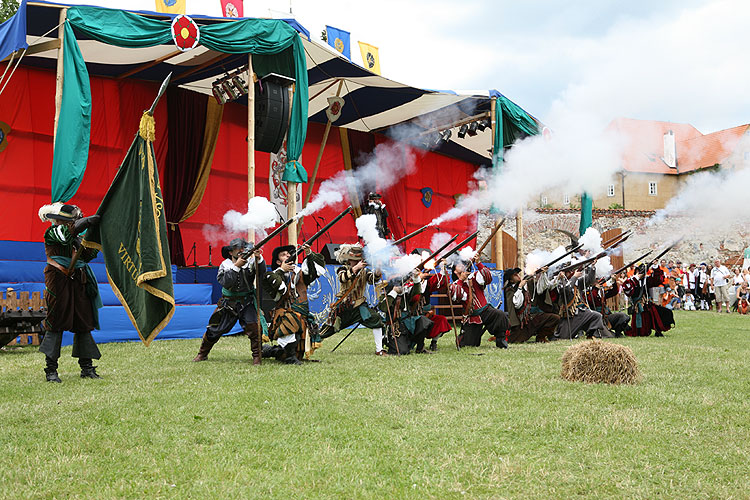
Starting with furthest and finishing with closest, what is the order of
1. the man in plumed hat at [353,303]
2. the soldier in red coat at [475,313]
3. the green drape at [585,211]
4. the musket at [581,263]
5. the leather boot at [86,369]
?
the green drape at [585,211] < the musket at [581,263] < the soldier in red coat at [475,313] < the man in plumed hat at [353,303] < the leather boot at [86,369]

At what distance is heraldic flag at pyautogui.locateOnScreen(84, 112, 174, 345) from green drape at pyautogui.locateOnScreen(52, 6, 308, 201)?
16.2 ft

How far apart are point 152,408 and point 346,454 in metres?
1.83

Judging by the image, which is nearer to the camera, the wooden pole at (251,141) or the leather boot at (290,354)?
the leather boot at (290,354)

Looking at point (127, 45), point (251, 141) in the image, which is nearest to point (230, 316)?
point (251, 141)

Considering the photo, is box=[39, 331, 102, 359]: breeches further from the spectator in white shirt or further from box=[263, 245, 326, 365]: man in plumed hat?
the spectator in white shirt

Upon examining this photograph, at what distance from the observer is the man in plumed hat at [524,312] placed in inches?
409

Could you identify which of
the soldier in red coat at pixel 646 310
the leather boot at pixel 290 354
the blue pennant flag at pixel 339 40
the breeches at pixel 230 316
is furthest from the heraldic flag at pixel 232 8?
the soldier in red coat at pixel 646 310

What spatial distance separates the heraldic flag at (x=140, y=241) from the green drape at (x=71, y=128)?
4771mm

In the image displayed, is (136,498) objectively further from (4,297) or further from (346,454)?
(4,297)

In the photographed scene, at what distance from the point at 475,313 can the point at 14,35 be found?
7.94 m

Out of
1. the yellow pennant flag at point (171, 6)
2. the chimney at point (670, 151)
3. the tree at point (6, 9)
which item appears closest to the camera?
the yellow pennant flag at point (171, 6)

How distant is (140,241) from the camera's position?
15.7 ft

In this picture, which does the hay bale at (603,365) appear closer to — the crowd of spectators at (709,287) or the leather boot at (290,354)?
the leather boot at (290,354)

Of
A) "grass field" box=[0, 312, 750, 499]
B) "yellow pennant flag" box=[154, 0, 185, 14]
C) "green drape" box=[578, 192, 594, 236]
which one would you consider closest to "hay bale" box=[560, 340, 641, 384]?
"grass field" box=[0, 312, 750, 499]
